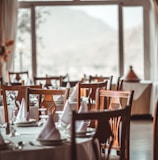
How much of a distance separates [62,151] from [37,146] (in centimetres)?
16

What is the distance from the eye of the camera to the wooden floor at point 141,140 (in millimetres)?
5320

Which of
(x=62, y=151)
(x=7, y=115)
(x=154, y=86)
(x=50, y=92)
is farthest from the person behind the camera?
(x=154, y=86)

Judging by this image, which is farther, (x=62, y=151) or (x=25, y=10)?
(x=25, y=10)

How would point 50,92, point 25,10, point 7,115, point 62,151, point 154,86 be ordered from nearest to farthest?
point 62,151, point 50,92, point 7,115, point 154,86, point 25,10

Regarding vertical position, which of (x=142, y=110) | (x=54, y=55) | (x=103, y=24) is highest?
(x=103, y=24)

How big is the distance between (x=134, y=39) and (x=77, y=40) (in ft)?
3.80

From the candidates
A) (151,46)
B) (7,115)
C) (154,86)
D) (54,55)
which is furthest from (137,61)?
(7,115)

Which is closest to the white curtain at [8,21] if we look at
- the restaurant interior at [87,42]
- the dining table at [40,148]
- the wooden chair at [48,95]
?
the restaurant interior at [87,42]

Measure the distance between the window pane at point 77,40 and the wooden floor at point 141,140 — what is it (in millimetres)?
1515

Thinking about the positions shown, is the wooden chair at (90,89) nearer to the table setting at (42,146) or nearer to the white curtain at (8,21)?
the table setting at (42,146)

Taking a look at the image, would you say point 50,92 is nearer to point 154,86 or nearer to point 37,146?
point 37,146

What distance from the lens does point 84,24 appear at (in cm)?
880

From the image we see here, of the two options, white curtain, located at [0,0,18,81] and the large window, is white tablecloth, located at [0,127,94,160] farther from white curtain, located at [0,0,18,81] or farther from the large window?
the large window

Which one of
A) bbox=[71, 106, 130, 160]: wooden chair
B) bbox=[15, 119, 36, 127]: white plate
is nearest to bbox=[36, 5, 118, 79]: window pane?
bbox=[15, 119, 36, 127]: white plate
